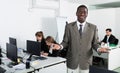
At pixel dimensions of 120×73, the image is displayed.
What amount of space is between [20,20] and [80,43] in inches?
130

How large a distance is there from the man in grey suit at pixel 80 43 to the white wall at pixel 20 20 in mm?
2974

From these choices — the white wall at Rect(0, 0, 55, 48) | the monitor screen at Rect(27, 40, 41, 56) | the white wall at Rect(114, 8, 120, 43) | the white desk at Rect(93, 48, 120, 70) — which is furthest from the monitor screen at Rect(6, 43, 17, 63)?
the white wall at Rect(114, 8, 120, 43)

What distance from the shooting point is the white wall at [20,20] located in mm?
4547

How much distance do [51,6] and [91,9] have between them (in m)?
2.59

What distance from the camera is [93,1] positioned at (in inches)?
257

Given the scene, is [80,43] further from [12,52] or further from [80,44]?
[12,52]

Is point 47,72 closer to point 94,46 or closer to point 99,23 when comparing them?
point 94,46

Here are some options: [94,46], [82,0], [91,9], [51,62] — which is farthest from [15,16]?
[91,9]

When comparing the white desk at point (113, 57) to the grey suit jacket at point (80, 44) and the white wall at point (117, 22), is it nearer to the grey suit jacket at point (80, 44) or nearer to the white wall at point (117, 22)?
the grey suit jacket at point (80, 44)

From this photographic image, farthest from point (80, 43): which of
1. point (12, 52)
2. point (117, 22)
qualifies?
point (117, 22)

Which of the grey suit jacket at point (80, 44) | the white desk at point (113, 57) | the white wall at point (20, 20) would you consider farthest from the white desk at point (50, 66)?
the white wall at point (20, 20)

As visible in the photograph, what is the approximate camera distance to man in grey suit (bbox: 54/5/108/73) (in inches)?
81.7

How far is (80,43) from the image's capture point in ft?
6.83

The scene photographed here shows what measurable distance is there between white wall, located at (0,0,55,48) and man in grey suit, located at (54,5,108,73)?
297cm
